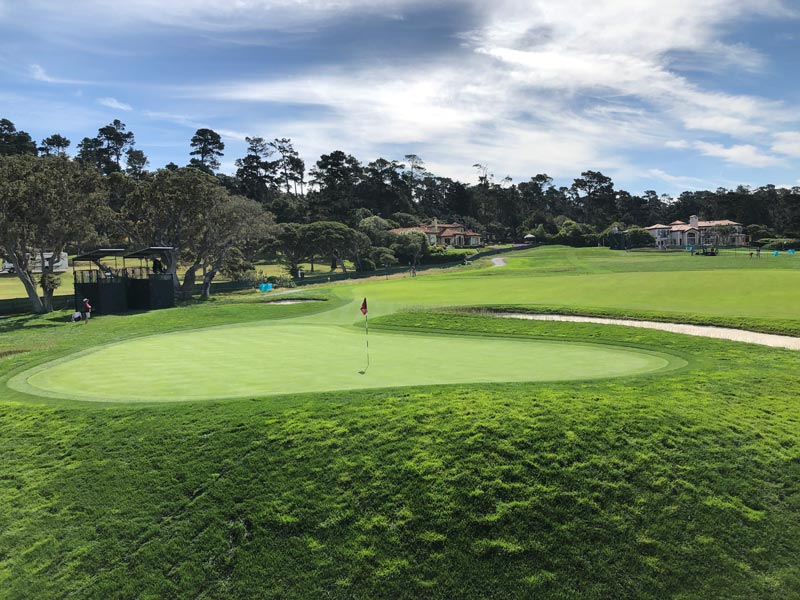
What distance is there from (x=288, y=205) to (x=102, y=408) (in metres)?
90.4

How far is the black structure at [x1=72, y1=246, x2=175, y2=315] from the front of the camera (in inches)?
1518

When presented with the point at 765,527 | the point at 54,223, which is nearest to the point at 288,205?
the point at 54,223

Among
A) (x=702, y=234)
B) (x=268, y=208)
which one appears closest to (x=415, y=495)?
(x=268, y=208)

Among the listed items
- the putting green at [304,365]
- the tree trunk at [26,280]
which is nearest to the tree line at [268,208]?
the tree trunk at [26,280]

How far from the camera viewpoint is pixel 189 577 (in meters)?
7.30

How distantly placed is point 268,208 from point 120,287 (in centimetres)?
6189

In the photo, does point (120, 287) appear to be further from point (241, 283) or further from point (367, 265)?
point (367, 265)

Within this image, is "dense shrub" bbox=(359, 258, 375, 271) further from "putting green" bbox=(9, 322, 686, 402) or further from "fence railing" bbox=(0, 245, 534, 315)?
"putting green" bbox=(9, 322, 686, 402)

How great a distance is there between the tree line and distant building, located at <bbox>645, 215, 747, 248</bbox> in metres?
3.51

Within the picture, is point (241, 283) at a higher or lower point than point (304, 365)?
higher

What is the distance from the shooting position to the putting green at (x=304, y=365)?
495 inches

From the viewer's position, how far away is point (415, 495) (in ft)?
26.1

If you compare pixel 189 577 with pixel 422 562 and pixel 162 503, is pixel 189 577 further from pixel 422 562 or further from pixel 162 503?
pixel 422 562

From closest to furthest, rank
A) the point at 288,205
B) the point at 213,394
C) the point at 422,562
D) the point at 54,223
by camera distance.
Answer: the point at 422,562
the point at 213,394
the point at 54,223
the point at 288,205
